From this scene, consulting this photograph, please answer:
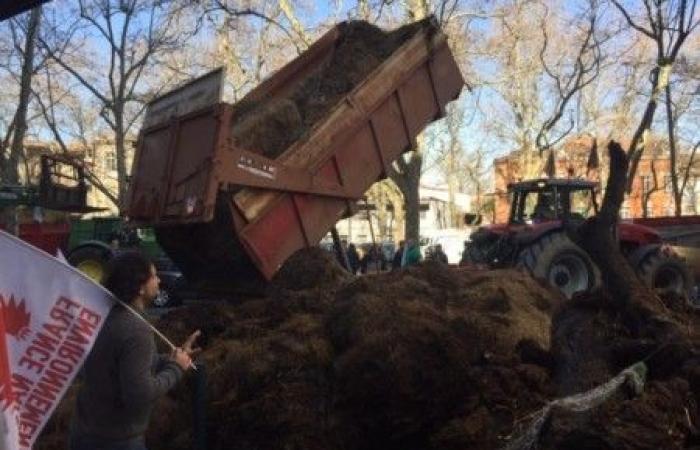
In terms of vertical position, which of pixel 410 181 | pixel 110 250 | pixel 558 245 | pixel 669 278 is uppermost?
pixel 410 181

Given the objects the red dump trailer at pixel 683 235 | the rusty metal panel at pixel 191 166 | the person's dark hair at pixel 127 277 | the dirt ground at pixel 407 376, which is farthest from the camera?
the red dump trailer at pixel 683 235

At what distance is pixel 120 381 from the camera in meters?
3.73

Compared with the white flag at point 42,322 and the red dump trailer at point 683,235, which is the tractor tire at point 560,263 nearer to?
the red dump trailer at point 683,235

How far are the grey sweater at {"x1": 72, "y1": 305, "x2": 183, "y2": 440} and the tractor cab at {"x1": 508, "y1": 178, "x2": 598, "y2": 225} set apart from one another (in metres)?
11.0

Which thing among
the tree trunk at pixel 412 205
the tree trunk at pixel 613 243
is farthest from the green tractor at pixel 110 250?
the tree trunk at pixel 613 243

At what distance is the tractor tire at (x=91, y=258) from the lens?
18.5 m

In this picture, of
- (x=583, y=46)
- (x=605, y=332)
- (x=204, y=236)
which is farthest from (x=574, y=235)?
(x=583, y=46)

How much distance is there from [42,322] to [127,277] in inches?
16.6

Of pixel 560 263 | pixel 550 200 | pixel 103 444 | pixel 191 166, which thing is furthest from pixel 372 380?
pixel 550 200

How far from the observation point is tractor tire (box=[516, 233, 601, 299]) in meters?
12.7

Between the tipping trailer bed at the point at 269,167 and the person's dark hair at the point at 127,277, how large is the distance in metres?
4.12

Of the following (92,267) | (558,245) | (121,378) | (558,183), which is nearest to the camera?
(121,378)

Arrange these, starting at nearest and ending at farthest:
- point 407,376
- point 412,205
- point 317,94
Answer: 1. point 407,376
2. point 317,94
3. point 412,205

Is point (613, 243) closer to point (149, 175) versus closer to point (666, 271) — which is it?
point (149, 175)
